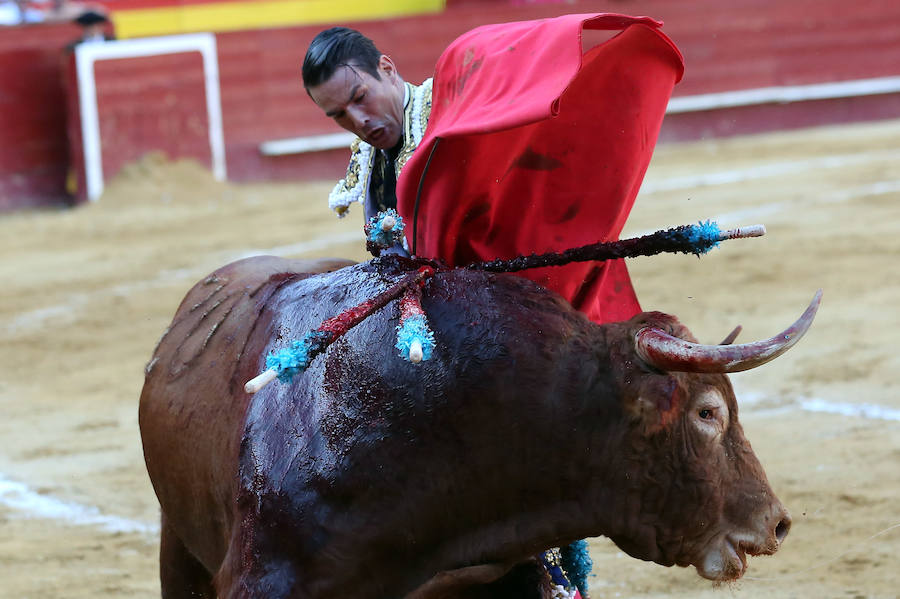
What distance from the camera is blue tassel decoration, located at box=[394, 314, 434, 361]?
1663mm

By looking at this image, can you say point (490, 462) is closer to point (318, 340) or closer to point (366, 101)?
point (318, 340)

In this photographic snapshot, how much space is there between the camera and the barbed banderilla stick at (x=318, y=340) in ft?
5.28

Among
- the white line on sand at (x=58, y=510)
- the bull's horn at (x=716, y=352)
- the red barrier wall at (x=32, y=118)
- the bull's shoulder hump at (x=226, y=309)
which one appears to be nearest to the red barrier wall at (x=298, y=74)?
the red barrier wall at (x=32, y=118)

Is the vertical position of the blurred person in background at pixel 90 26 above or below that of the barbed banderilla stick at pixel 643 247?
below

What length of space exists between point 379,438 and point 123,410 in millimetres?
3335

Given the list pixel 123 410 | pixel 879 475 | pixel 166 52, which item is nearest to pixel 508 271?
pixel 879 475

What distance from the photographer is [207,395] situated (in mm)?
2191

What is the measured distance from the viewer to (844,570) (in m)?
3.00

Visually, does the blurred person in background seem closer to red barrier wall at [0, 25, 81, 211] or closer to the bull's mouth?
red barrier wall at [0, 25, 81, 211]

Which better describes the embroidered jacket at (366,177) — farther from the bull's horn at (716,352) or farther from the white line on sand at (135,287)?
the white line on sand at (135,287)

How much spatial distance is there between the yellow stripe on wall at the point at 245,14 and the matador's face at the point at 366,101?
13536 millimetres

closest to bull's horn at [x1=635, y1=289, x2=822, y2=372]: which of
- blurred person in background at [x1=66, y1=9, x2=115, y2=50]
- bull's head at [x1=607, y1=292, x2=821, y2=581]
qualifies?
bull's head at [x1=607, y1=292, x2=821, y2=581]

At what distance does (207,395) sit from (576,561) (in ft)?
2.18

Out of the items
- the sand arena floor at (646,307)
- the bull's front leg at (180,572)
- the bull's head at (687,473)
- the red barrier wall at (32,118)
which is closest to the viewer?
the bull's head at (687,473)
